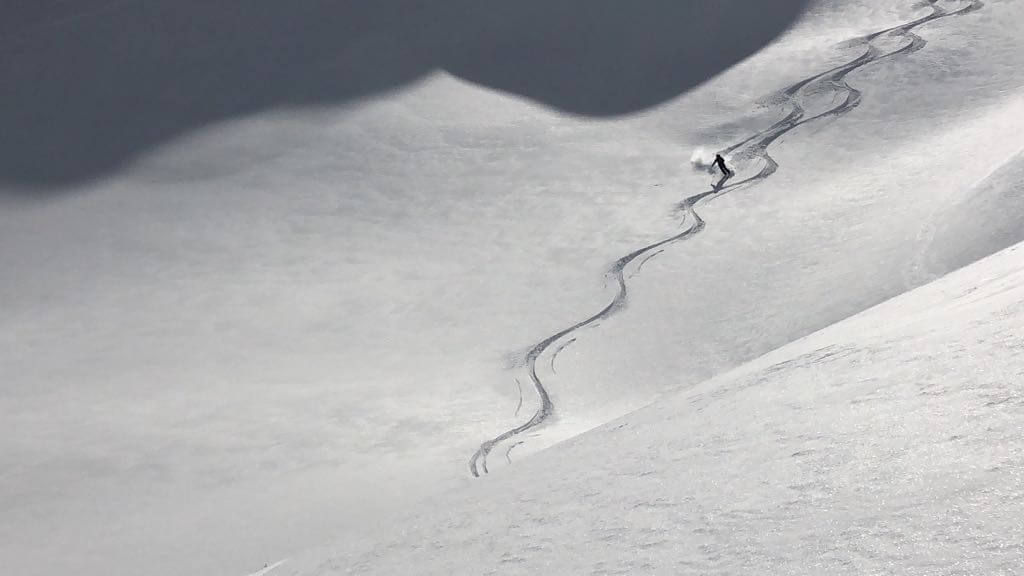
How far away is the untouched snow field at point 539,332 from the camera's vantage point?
4098mm

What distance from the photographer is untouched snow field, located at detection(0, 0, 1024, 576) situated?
4.10m

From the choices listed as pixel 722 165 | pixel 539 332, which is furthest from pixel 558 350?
pixel 722 165

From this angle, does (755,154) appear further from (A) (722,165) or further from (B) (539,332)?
(B) (539,332)

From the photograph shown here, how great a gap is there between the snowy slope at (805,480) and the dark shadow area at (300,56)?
46.2ft

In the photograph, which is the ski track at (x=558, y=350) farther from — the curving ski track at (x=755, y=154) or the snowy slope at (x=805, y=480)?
the snowy slope at (x=805, y=480)

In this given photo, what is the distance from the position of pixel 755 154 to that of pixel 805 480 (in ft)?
44.6

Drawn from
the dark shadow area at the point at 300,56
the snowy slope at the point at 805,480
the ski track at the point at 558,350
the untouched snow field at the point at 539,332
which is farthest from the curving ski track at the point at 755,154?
the snowy slope at the point at 805,480

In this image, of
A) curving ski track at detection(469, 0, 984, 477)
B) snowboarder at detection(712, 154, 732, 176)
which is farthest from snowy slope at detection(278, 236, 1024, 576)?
snowboarder at detection(712, 154, 732, 176)

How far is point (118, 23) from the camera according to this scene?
2162 centimetres

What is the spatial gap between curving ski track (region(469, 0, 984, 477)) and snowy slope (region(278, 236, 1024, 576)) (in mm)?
4101

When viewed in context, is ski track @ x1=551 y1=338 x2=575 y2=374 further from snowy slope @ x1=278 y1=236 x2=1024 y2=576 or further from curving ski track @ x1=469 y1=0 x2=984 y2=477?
snowy slope @ x1=278 y1=236 x2=1024 y2=576

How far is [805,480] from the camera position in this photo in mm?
3922

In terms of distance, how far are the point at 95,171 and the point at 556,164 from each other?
7797 millimetres

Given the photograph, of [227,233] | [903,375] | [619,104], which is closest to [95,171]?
[227,233]
